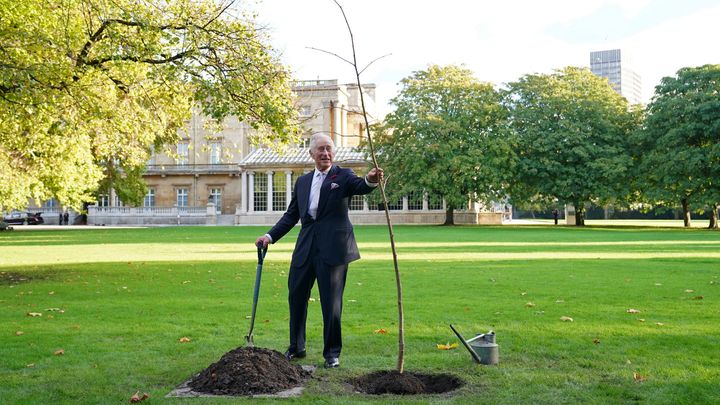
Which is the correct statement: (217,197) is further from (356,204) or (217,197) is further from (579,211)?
(579,211)

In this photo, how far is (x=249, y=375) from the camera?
5.39 meters

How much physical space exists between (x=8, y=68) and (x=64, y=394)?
24.2ft

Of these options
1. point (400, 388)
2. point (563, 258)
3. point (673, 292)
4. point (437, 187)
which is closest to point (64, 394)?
point (400, 388)

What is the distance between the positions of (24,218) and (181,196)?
15.1 meters

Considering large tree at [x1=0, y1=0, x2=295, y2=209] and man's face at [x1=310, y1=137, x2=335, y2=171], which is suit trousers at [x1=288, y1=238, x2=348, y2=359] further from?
large tree at [x1=0, y1=0, x2=295, y2=209]

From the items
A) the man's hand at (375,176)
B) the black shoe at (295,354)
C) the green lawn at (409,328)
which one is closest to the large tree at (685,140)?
the green lawn at (409,328)

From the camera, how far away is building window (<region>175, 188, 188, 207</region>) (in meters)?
70.9

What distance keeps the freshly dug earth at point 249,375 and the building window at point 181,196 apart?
2658 inches

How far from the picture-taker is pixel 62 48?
12195 millimetres

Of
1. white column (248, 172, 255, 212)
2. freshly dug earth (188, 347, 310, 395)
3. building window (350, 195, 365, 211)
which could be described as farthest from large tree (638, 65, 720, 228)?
freshly dug earth (188, 347, 310, 395)

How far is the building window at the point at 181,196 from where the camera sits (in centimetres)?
7088

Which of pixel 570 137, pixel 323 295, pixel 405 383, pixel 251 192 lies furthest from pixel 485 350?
pixel 251 192

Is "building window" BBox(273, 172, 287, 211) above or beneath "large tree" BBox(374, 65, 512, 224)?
beneath

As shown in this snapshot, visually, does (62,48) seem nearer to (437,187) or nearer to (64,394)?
(64,394)
